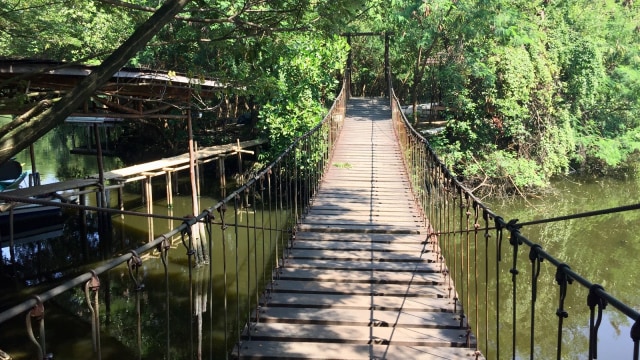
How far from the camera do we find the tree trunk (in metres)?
2.47

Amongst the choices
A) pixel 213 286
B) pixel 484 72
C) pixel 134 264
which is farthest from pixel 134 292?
pixel 484 72

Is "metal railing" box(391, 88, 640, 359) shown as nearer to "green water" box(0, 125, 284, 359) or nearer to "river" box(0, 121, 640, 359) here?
"river" box(0, 121, 640, 359)

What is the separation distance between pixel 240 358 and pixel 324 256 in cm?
178

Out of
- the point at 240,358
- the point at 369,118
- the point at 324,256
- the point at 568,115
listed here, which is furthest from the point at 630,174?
the point at 240,358

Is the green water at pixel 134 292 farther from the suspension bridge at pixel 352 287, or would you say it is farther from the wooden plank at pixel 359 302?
the wooden plank at pixel 359 302

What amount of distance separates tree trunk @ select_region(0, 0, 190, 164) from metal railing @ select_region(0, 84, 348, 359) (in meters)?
0.40

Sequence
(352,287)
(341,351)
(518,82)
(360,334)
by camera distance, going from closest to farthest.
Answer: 1. (341,351)
2. (360,334)
3. (352,287)
4. (518,82)

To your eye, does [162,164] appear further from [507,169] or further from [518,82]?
[518,82]

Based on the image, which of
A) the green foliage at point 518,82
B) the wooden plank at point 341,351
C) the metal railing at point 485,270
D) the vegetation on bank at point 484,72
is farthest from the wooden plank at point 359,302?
the green foliage at point 518,82

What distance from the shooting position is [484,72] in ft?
42.2

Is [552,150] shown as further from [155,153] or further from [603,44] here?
[155,153]

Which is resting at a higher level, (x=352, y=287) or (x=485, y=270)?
(x=352, y=287)

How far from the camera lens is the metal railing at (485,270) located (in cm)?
165

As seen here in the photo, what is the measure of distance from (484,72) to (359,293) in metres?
10.4
